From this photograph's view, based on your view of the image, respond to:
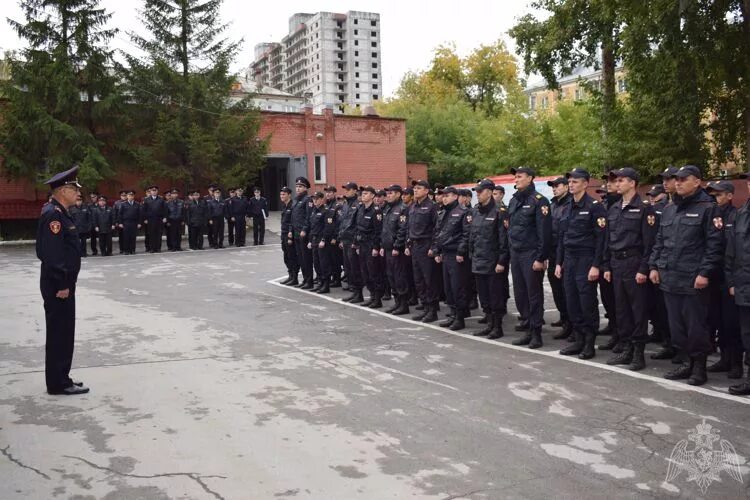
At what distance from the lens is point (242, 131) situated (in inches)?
1161

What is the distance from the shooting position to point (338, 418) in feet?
17.6

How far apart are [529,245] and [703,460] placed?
411 centimetres

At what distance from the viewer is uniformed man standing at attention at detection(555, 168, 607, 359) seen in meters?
7.49

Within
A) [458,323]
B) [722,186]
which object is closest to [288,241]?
[458,323]

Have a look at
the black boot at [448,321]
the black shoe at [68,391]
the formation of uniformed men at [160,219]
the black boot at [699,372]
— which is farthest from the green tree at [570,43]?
the black shoe at [68,391]

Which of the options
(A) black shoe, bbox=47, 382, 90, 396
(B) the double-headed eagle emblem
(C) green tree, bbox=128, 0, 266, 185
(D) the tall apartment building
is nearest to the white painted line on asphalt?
(B) the double-headed eagle emblem

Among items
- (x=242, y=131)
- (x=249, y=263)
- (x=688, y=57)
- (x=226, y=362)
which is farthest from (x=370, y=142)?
(x=226, y=362)

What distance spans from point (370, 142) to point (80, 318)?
89.4 ft

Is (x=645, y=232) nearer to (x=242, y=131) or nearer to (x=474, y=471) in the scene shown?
(x=474, y=471)

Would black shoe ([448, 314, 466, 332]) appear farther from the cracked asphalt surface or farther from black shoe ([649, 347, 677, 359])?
black shoe ([649, 347, 677, 359])

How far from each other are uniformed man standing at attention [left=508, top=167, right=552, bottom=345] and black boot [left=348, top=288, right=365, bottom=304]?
3.73 metres

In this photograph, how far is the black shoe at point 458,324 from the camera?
30.1ft

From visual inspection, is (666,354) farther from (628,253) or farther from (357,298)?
(357,298)

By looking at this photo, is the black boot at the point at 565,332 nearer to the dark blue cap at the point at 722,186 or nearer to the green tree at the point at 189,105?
the dark blue cap at the point at 722,186
